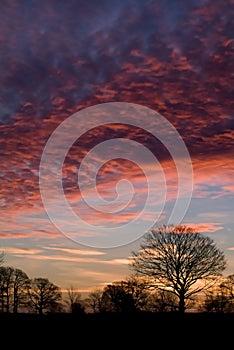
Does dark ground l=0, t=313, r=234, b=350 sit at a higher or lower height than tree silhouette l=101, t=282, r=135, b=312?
lower

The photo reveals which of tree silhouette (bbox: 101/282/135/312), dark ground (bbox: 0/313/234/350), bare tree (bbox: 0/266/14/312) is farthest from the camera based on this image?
bare tree (bbox: 0/266/14/312)

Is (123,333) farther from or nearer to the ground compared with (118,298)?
nearer to the ground

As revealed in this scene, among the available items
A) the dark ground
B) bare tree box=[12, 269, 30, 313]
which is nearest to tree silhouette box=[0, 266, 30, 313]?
bare tree box=[12, 269, 30, 313]

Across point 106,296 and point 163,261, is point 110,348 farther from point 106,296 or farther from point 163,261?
point 106,296

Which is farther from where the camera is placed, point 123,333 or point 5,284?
point 5,284

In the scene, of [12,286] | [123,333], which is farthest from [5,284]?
[123,333]

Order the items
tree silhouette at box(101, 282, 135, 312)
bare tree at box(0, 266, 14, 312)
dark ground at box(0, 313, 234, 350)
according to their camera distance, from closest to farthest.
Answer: dark ground at box(0, 313, 234, 350) < tree silhouette at box(101, 282, 135, 312) < bare tree at box(0, 266, 14, 312)

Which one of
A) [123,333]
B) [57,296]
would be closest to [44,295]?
[57,296]

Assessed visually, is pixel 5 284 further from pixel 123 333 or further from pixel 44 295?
pixel 123 333

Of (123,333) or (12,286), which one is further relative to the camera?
(12,286)

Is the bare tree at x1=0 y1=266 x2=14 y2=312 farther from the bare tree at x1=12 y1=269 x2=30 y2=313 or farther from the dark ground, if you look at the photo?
the dark ground

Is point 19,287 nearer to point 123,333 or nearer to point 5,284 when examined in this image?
point 5,284

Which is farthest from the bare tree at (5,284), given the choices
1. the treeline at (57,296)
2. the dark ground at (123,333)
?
the dark ground at (123,333)

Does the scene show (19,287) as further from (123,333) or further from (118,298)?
(123,333)
